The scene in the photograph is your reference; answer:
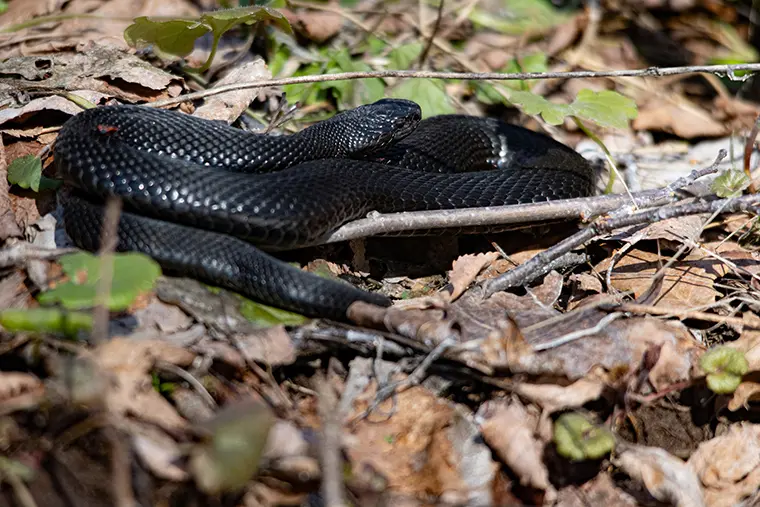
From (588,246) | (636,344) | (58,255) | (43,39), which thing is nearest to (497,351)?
(636,344)

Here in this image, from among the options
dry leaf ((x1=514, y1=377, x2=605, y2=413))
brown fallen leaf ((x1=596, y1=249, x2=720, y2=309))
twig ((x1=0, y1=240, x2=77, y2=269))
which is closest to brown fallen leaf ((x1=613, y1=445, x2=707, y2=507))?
dry leaf ((x1=514, y1=377, x2=605, y2=413))

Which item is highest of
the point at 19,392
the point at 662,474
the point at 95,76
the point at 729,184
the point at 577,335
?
the point at 95,76

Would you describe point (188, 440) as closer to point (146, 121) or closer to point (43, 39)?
point (146, 121)

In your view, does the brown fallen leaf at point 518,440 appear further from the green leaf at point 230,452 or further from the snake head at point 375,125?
the snake head at point 375,125

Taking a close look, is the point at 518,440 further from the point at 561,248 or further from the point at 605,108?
the point at 605,108

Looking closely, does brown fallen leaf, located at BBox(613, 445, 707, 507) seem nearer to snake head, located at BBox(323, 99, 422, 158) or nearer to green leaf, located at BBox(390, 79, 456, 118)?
snake head, located at BBox(323, 99, 422, 158)

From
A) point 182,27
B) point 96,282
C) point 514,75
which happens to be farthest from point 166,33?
point 96,282
